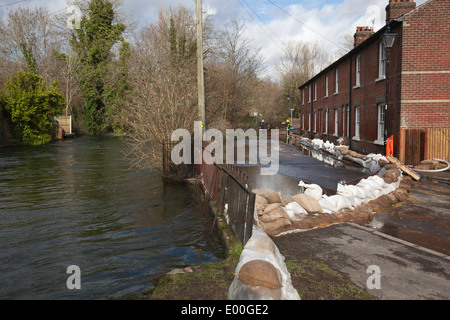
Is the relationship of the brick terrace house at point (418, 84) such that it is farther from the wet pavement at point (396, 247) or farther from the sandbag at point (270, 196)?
the sandbag at point (270, 196)

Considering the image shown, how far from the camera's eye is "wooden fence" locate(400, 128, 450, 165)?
51.5 feet

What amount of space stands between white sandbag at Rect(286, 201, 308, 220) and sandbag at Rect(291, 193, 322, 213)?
83 mm

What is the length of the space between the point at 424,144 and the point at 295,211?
1062 cm

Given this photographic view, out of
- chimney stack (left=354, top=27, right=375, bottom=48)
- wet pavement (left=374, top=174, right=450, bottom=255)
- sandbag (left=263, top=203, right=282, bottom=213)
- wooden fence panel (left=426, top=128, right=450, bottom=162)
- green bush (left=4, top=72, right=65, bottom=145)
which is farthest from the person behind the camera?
green bush (left=4, top=72, right=65, bottom=145)

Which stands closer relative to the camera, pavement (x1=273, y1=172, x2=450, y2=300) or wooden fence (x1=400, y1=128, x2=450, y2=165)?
pavement (x1=273, y1=172, x2=450, y2=300)

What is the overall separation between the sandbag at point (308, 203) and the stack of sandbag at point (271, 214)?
521 mm

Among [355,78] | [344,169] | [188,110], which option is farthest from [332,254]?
[355,78]

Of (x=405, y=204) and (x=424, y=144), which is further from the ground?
(x=424, y=144)

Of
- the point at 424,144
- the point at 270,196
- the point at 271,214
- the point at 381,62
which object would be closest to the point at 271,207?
the point at 271,214

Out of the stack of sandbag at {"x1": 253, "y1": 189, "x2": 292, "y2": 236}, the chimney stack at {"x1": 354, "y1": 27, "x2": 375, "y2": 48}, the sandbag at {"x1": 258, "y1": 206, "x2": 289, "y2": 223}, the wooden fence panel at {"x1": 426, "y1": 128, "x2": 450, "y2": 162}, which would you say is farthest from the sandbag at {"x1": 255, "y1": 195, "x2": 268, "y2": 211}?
the chimney stack at {"x1": 354, "y1": 27, "x2": 375, "y2": 48}

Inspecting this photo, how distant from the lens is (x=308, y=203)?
7.87 meters

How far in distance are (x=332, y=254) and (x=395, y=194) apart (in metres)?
4.92

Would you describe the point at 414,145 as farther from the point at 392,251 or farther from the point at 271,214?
the point at 392,251

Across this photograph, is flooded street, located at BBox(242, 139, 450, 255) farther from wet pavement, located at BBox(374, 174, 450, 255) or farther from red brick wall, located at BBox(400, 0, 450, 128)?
red brick wall, located at BBox(400, 0, 450, 128)
